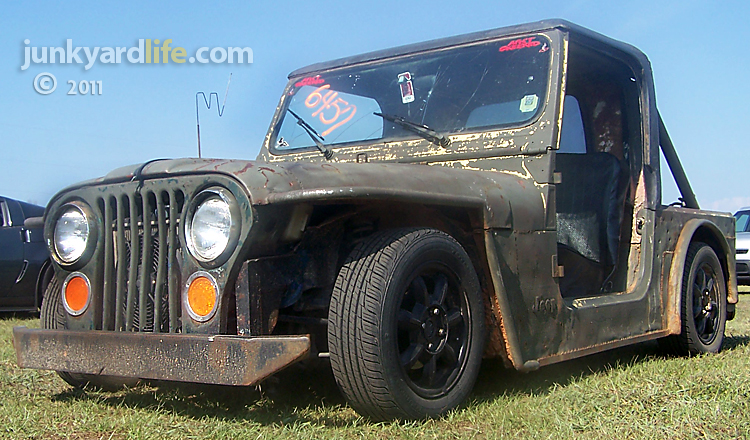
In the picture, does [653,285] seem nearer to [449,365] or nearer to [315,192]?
[449,365]

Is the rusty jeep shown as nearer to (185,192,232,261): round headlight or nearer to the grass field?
(185,192,232,261): round headlight

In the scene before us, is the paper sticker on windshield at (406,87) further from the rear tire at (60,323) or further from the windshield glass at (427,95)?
the rear tire at (60,323)

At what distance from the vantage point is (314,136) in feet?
15.0

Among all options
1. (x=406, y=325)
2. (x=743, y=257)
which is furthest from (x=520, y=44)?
(x=743, y=257)

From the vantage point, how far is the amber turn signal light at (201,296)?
2.85m

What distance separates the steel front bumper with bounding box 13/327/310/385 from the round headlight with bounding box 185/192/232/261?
32 centimetres

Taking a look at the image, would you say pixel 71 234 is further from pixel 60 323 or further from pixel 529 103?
pixel 529 103

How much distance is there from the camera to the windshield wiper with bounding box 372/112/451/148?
4.06 metres

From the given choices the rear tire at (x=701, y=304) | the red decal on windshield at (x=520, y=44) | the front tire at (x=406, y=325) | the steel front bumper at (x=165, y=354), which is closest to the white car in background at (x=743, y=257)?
the rear tire at (x=701, y=304)

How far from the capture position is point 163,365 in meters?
2.82

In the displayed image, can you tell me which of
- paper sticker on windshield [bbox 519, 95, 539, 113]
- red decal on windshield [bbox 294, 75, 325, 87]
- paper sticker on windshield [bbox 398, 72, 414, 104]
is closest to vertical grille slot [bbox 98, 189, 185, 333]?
paper sticker on windshield [bbox 398, 72, 414, 104]

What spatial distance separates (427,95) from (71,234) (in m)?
2.03

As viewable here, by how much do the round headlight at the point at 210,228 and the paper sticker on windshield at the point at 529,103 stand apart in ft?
6.01

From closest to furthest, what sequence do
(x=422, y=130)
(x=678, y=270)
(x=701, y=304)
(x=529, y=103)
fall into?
(x=529, y=103), (x=422, y=130), (x=678, y=270), (x=701, y=304)
